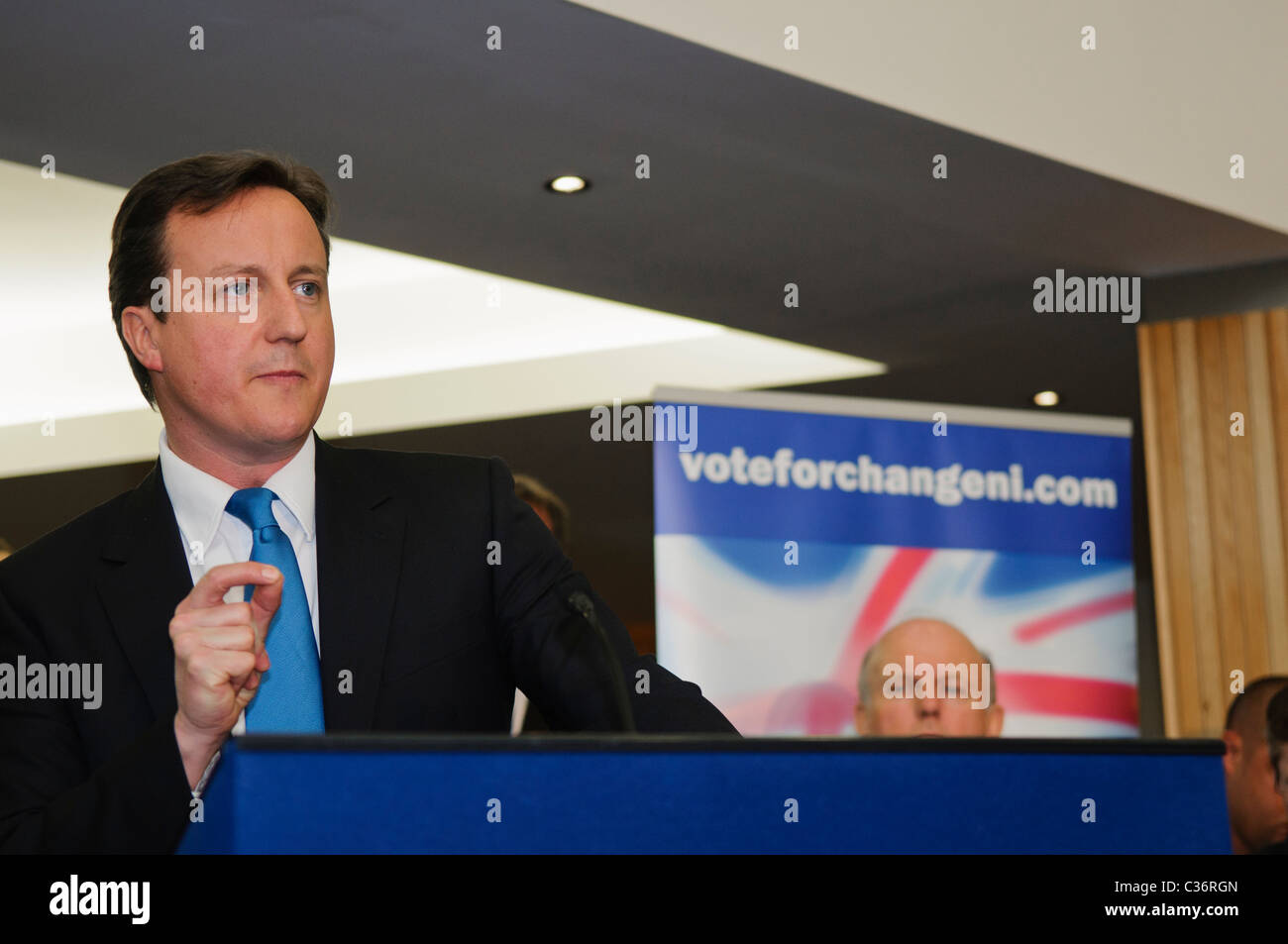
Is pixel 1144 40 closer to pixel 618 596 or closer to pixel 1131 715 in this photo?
pixel 1131 715

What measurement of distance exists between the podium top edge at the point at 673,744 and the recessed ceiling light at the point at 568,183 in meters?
3.39

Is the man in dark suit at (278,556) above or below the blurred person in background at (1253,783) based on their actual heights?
above

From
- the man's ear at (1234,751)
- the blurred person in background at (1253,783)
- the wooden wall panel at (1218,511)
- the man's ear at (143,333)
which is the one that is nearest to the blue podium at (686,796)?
the man's ear at (143,333)

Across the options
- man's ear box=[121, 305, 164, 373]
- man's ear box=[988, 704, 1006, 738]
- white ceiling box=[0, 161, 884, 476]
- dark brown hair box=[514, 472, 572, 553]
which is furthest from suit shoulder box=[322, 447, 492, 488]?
white ceiling box=[0, 161, 884, 476]

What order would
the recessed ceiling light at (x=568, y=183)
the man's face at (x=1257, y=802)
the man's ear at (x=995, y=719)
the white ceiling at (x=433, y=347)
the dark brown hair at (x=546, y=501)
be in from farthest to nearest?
the white ceiling at (x=433, y=347), the dark brown hair at (x=546, y=501), the recessed ceiling light at (x=568, y=183), the man's ear at (x=995, y=719), the man's face at (x=1257, y=802)

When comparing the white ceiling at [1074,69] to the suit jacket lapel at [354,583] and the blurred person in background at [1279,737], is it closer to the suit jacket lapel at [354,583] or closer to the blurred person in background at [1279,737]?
the blurred person in background at [1279,737]


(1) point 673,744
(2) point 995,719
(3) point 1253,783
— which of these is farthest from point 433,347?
(1) point 673,744

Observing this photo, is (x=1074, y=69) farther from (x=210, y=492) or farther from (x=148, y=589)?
(x=148, y=589)

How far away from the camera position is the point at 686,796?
110 cm

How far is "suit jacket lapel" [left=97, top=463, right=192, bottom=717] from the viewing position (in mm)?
1634

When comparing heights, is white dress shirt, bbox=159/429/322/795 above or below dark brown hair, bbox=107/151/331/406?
below

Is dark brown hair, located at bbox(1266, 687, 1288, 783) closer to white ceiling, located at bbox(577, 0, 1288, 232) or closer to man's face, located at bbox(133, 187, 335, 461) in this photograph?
white ceiling, located at bbox(577, 0, 1288, 232)

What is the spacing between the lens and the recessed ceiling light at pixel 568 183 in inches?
175
